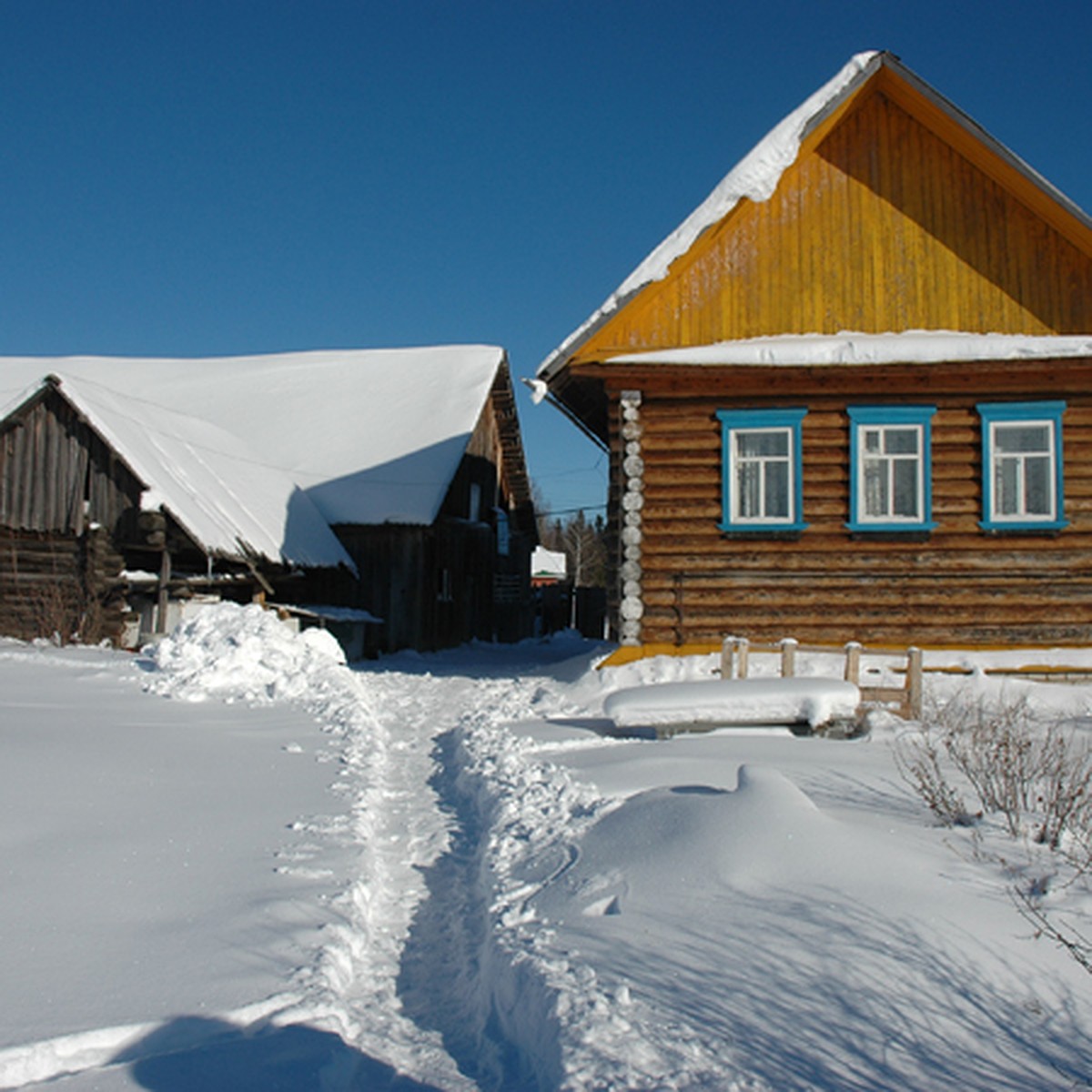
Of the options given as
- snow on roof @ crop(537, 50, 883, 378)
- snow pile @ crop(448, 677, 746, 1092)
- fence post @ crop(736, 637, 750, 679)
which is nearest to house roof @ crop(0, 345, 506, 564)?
snow on roof @ crop(537, 50, 883, 378)

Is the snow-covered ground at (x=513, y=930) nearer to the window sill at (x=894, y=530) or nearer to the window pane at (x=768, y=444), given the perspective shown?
the window sill at (x=894, y=530)

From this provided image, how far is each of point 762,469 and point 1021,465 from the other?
10.9ft

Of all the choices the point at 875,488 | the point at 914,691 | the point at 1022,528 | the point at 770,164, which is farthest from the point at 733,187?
the point at 914,691

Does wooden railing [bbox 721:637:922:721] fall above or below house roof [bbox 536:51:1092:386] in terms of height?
below

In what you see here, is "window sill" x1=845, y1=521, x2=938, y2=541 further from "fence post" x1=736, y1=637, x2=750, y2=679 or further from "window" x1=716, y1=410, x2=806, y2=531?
"fence post" x1=736, y1=637, x2=750, y2=679

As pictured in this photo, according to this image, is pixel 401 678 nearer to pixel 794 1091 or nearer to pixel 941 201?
pixel 941 201

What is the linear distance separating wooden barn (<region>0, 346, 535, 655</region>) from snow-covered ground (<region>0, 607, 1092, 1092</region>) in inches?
386

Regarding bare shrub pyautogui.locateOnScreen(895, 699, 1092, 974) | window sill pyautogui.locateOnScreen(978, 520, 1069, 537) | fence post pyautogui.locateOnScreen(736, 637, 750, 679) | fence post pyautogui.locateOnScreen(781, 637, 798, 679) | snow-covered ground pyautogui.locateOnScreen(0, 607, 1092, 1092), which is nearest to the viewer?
snow-covered ground pyautogui.locateOnScreen(0, 607, 1092, 1092)

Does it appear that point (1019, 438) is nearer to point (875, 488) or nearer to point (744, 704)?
A: point (875, 488)

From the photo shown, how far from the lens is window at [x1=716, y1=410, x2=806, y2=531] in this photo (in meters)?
13.3

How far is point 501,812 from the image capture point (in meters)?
6.61

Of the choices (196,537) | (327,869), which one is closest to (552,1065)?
(327,869)

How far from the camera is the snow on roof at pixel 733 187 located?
42.7ft

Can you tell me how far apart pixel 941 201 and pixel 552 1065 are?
42.7 feet
